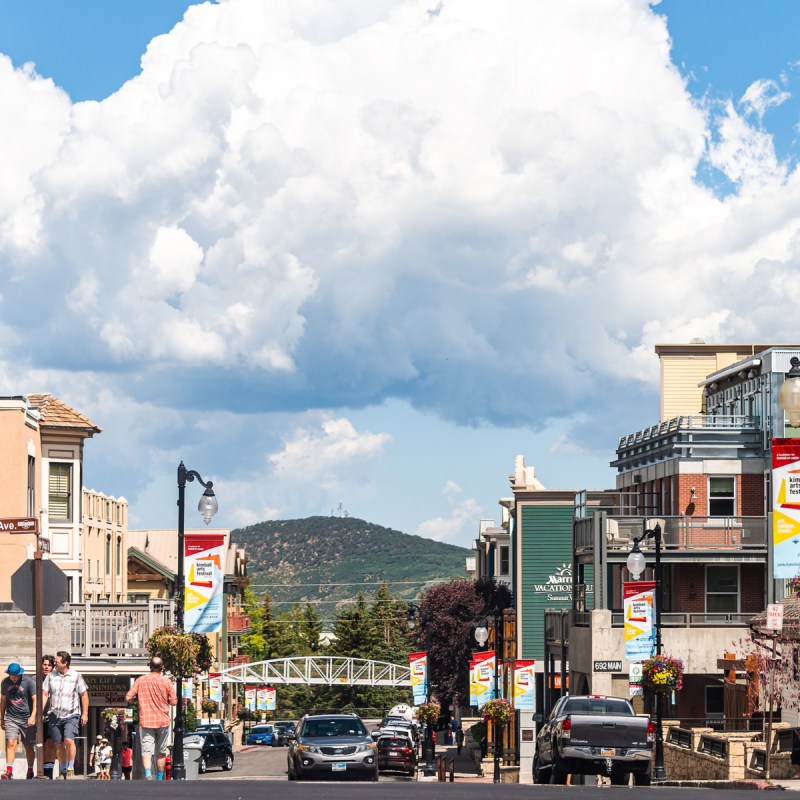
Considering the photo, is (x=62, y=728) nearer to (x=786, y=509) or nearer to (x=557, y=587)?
(x=786, y=509)

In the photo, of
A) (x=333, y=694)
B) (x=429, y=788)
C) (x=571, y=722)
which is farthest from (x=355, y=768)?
(x=333, y=694)

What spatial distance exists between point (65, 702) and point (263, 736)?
78.6 m

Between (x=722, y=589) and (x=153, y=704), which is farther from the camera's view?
(x=722, y=589)

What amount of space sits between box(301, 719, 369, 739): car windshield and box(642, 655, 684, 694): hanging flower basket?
27.9ft

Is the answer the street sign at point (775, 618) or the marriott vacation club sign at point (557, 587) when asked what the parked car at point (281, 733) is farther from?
the street sign at point (775, 618)

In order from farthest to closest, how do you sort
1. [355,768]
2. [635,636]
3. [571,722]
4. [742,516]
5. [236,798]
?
1. [742,516]
2. [635,636]
3. [355,768]
4. [571,722]
5. [236,798]

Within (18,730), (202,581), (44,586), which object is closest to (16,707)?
(18,730)

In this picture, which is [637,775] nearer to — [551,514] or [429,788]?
[429,788]

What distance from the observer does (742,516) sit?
5881cm

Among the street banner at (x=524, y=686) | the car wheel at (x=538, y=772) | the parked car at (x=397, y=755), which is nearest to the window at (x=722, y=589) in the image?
the street banner at (x=524, y=686)

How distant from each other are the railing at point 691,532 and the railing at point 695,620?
2804 mm

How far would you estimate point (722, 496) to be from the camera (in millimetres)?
62031

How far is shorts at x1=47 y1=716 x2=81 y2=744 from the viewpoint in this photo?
75.2 feet

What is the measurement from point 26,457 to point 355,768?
20.0 meters
